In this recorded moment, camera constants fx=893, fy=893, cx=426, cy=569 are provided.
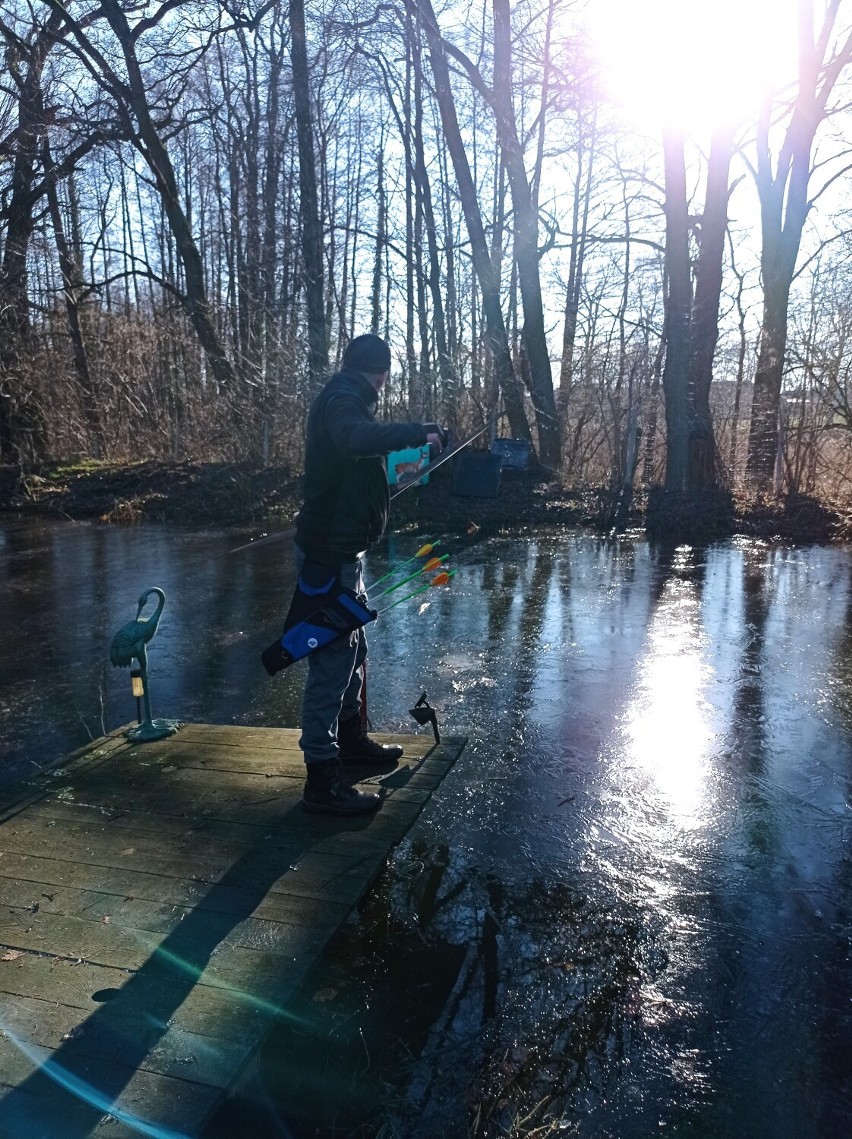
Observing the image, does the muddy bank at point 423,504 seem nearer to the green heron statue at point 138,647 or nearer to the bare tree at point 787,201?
the bare tree at point 787,201

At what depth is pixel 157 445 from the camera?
886 inches

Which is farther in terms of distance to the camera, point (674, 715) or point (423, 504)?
point (423, 504)

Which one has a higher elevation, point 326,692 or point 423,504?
point 423,504

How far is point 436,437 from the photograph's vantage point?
379 centimetres

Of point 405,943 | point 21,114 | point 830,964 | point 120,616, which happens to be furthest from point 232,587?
point 21,114

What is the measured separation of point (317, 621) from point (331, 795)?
28.4 inches

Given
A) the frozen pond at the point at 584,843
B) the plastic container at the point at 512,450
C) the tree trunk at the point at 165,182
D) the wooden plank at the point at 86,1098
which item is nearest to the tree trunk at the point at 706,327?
the plastic container at the point at 512,450

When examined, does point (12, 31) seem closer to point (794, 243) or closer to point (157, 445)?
point (157, 445)

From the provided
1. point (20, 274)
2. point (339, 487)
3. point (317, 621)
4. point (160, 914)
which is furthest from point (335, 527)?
point (20, 274)

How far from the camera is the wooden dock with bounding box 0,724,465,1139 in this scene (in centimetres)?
221

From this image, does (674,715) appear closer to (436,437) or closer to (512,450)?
(436,437)

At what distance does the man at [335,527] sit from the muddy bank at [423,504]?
30.4 feet

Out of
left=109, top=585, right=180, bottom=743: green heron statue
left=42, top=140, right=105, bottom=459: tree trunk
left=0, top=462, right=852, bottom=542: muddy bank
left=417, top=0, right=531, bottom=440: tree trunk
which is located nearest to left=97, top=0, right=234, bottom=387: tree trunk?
left=0, top=462, right=852, bottom=542: muddy bank

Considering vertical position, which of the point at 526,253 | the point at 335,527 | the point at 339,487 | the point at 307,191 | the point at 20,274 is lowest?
the point at 335,527
